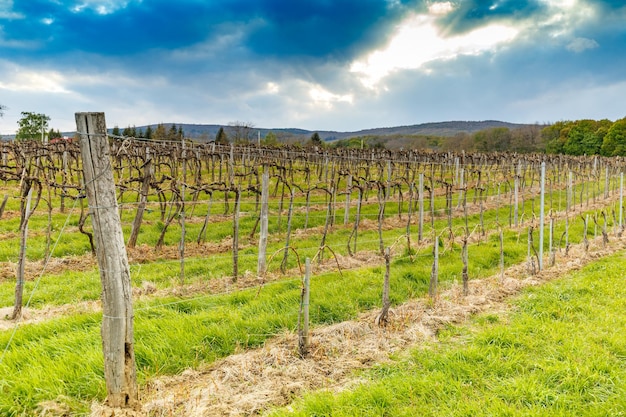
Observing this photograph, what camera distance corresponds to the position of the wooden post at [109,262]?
319 centimetres

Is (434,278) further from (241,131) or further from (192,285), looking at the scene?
(241,131)

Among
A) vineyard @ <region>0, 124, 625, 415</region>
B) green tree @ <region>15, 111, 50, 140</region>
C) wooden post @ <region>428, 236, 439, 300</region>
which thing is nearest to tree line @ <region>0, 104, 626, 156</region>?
green tree @ <region>15, 111, 50, 140</region>

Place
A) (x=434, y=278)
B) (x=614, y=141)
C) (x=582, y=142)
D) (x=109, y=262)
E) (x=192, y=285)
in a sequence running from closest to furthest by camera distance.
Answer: (x=109, y=262) < (x=434, y=278) < (x=192, y=285) < (x=614, y=141) < (x=582, y=142)

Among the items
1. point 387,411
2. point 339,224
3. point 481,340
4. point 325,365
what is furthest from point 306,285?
point 339,224

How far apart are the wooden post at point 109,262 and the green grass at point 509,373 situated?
4.90ft

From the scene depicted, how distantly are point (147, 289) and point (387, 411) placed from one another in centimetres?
552

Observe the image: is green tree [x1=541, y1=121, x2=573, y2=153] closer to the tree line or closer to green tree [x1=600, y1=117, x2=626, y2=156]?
the tree line

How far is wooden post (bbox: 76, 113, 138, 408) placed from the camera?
319 centimetres

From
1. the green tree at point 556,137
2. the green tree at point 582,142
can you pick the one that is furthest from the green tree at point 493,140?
the green tree at point 582,142

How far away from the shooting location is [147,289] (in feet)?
23.7

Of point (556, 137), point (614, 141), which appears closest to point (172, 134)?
point (614, 141)

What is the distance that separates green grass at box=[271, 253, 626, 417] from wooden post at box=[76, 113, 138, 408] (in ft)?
4.90

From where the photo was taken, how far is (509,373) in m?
4.02

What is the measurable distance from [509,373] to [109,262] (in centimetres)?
425
